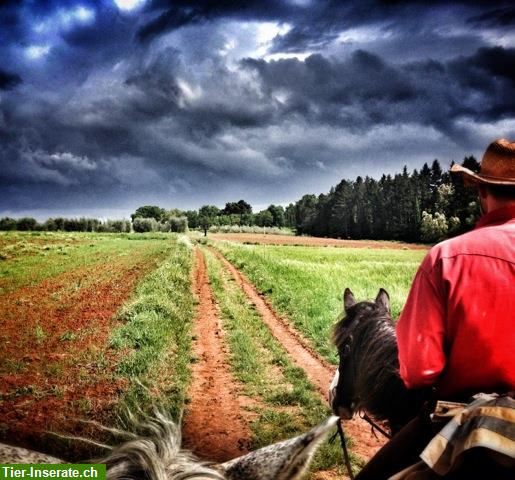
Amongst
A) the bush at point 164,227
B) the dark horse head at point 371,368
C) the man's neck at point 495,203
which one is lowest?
the dark horse head at point 371,368

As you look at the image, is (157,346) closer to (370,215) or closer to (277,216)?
(370,215)

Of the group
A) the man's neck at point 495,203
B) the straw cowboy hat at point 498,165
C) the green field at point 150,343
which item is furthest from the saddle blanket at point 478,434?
the green field at point 150,343

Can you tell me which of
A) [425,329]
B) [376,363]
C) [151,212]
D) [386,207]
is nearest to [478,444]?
[425,329]

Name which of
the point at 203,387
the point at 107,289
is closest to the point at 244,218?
the point at 107,289

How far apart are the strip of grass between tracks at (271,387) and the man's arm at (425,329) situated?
3.36m

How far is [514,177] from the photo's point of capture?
1850 mm

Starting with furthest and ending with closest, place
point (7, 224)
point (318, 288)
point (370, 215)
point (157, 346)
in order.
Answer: point (370, 215), point (7, 224), point (318, 288), point (157, 346)

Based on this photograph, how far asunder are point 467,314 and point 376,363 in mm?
1379

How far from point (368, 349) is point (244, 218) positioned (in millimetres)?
149796

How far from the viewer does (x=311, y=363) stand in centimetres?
781

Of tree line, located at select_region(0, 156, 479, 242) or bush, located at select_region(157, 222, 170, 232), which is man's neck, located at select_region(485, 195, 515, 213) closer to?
tree line, located at select_region(0, 156, 479, 242)

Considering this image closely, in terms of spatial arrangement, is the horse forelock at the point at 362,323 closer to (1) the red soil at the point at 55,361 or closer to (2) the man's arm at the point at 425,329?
(2) the man's arm at the point at 425,329

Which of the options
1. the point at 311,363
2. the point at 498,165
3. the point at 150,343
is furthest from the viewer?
the point at 150,343

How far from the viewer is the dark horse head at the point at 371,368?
2697 millimetres
